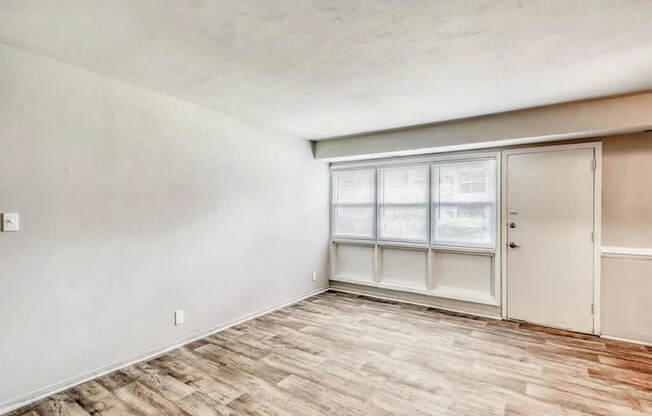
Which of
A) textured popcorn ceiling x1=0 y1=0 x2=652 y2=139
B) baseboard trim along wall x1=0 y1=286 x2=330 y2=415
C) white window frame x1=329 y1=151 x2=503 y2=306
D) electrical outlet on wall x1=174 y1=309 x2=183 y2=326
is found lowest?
baseboard trim along wall x1=0 y1=286 x2=330 y2=415

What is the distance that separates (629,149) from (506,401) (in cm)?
288

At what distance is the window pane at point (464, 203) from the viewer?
404cm

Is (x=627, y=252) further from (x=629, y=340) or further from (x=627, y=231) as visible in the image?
(x=629, y=340)

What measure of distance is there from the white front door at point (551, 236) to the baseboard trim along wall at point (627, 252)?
0.46 feet

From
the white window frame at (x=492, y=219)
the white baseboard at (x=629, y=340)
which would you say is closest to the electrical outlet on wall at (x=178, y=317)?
the white window frame at (x=492, y=219)

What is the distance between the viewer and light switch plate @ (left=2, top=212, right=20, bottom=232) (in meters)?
2.10

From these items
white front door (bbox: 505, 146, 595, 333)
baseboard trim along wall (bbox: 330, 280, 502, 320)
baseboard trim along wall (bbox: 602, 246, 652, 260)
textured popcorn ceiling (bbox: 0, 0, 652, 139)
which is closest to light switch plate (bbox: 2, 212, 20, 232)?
textured popcorn ceiling (bbox: 0, 0, 652, 139)

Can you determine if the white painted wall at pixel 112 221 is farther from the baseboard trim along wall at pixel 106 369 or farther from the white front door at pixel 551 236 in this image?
the white front door at pixel 551 236

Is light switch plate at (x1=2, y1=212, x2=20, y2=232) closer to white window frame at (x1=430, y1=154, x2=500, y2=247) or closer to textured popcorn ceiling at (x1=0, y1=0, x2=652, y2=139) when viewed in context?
textured popcorn ceiling at (x1=0, y1=0, x2=652, y2=139)

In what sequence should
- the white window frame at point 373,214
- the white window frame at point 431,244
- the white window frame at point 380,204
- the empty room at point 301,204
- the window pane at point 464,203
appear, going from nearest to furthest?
1. the empty room at point 301,204
2. the white window frame at point 431,244
3. the window pane at point 464,203
4. the white window frame at point 380,204
5. the white window frame at point 373,214

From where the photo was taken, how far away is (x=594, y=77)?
2.57 metres

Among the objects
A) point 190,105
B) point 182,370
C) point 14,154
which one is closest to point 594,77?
point 190,105

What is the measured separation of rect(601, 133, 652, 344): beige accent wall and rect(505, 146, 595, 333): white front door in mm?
148

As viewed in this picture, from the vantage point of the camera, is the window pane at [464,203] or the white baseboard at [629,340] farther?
the window pane at [464,203]
